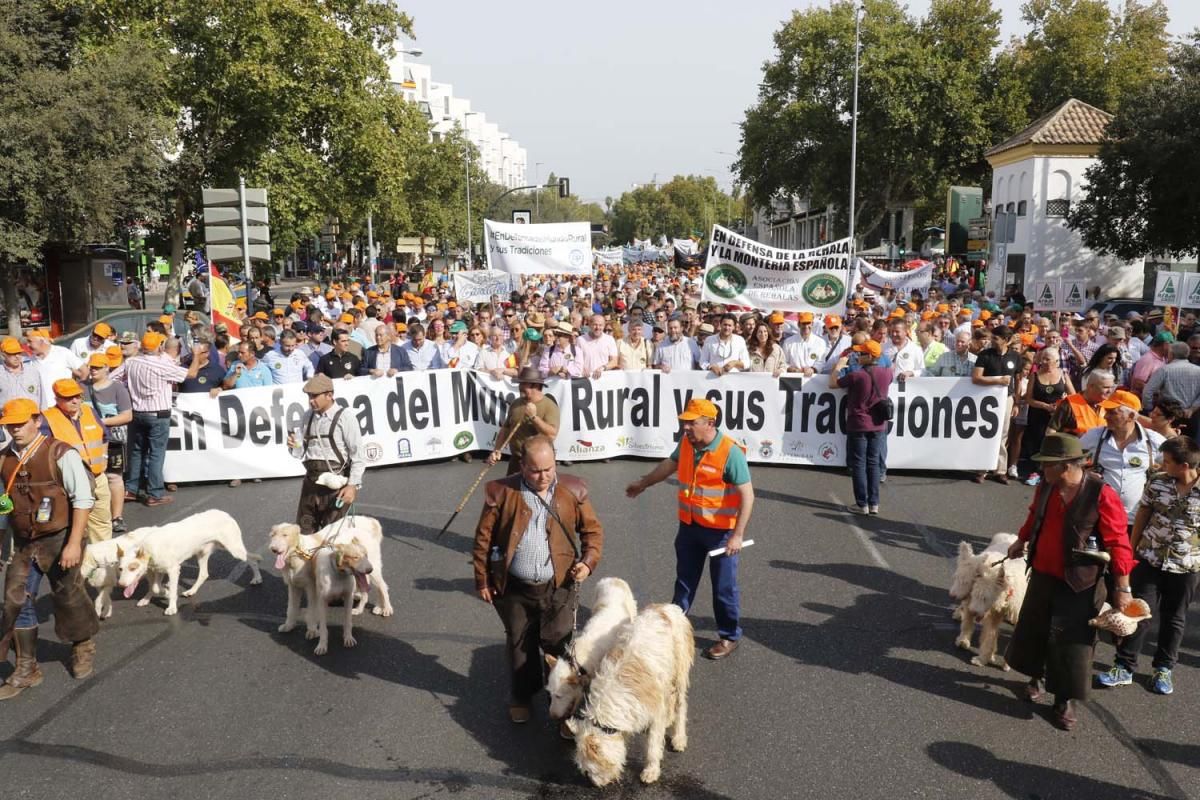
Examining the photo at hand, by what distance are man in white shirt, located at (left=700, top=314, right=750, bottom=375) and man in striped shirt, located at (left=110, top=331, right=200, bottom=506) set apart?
20.8ft

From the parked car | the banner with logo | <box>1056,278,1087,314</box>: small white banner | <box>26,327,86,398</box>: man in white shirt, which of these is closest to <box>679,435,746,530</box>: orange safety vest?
<box>26,327,86,398</box>: man in white shirt

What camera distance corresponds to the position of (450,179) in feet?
197

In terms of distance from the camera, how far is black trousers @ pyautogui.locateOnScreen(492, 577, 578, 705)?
541 cm

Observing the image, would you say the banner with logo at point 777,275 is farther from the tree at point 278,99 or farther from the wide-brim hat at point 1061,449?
the tree at point 278,99

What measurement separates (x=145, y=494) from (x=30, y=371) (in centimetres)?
173

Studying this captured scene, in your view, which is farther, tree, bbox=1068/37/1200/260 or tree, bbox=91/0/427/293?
tree, bbox=1068/37/1200/260

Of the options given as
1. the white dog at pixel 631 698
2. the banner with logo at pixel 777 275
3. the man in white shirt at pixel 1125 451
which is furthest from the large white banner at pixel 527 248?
the white dog at pixel 631 698

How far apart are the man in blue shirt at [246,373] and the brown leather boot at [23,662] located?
5981 mm

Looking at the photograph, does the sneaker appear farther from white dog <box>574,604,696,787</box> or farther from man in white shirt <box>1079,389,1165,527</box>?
white dog <box>574,604,696,787</box>

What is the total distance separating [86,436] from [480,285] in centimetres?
1458

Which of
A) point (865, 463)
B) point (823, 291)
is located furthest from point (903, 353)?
point (865, 463)

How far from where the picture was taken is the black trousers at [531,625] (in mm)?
5410

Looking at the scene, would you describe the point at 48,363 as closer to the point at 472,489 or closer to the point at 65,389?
the point at 65,389

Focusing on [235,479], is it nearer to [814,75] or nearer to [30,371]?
[30,371]
